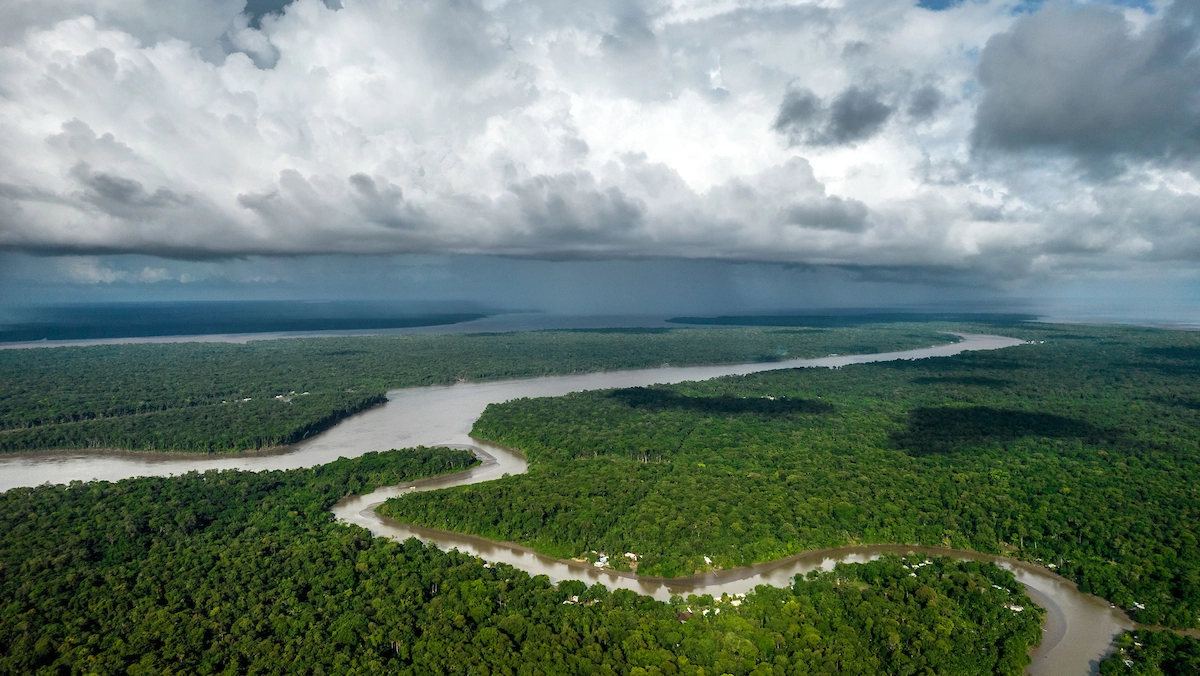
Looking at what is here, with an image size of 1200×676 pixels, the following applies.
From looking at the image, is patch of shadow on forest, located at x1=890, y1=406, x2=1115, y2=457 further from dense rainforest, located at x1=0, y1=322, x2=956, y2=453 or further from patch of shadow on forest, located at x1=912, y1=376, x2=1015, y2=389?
dense rainforest, located at x1=0, y1=322, x2=956, y2=453

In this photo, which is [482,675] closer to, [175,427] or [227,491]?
[227,491]

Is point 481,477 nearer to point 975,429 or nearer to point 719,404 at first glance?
point 719,404

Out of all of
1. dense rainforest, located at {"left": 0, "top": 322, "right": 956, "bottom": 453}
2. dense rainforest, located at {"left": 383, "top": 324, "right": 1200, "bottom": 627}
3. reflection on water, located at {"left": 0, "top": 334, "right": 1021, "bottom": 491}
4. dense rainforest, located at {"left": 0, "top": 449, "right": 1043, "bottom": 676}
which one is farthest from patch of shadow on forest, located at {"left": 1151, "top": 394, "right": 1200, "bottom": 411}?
dense rainforest, located at {"left": 0, "top": 322, "right": 956, "bottom": 453}

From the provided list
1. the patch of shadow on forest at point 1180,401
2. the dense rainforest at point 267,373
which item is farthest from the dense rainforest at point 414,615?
the patch of shadow on forest at point 1180,401

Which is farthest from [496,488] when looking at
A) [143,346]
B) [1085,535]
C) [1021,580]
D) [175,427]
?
[143,346]

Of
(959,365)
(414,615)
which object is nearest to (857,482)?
(414,615)

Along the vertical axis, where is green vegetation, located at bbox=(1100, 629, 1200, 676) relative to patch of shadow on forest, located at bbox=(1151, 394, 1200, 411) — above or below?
below
